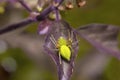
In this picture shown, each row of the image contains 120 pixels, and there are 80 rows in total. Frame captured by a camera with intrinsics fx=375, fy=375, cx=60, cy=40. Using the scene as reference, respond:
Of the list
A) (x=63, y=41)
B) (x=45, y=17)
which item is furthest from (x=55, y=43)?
(x=45, y=17)

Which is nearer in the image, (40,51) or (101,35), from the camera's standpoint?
(101,35)

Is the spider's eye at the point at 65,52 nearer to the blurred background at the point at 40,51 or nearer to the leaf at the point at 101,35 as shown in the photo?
the leaf at the point at 101,35

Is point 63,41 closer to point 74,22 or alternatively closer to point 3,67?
point 74,22

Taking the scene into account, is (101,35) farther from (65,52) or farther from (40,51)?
(40,51)

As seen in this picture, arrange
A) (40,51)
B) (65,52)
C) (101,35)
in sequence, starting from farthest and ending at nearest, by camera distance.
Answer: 1. (40,51)
2. (101,35)
3. (65,52)

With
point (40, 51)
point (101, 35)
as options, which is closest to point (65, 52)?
point (101, 35)

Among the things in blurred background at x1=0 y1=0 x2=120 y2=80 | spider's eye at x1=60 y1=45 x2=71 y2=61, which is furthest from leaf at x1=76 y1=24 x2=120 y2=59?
blurred background at x1=0 y1=0 x2=120 y2=80

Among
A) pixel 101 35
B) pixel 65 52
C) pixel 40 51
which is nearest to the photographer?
pixel 65 52

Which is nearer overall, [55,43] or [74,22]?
[55,43]

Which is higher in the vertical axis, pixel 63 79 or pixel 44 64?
pixel 63 79
